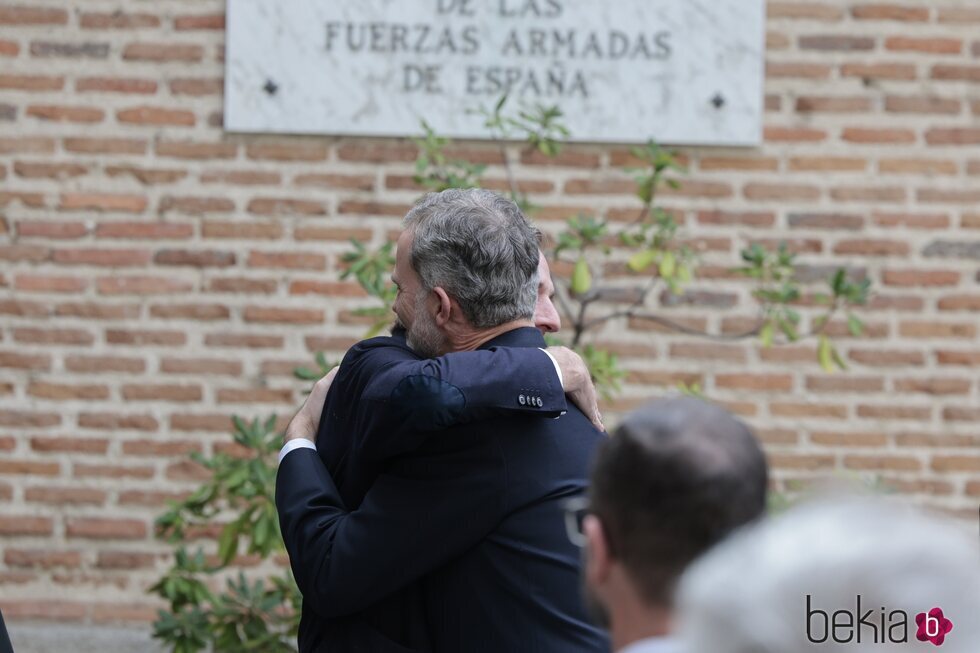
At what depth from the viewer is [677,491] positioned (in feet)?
4.14

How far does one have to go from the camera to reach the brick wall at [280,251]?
177 inches

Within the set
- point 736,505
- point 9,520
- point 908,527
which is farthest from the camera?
point 9,520

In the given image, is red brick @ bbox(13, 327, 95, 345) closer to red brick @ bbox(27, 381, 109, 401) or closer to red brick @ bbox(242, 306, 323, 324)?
red brick @ bbox(27, 381, 109, 401)

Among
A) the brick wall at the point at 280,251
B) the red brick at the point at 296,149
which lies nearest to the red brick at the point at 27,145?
the brick wall at the point at 280,251

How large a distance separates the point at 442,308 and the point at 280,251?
2489 millimetres

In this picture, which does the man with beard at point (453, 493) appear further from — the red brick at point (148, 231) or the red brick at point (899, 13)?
the red brick at point (899, 13)

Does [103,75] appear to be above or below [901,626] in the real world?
above

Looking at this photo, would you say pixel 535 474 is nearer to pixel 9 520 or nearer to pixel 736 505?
pixel 736 505

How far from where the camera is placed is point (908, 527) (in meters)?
0.93

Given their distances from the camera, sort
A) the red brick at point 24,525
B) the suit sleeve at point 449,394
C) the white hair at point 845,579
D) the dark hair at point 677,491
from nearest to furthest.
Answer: the white hair at point 845,579
the dark hair at point 677,491
the suit sleeve at point 449,394
the red brick at point 24,525

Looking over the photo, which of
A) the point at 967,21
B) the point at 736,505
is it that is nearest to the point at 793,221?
the point at 967,21

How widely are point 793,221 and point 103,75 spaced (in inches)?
99.3

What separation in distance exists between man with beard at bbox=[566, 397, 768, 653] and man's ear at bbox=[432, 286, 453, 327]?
32.8 inches

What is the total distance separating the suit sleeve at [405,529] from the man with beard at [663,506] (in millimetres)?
672
